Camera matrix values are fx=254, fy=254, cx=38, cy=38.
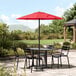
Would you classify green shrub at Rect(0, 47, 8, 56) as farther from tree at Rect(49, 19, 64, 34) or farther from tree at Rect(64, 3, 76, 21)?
tree at Rect(49, 19, 64, 34)

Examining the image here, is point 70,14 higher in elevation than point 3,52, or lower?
higher

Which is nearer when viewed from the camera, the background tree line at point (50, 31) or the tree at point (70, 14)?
the background tree line at point (50, 31)

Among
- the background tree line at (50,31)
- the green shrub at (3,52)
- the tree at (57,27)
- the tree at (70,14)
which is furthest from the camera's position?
the tree at (57,27)

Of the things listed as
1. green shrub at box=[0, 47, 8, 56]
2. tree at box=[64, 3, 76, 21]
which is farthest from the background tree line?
green shrub at box=[0, 47, 8, 56]

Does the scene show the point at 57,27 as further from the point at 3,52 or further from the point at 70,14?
the point at 3,52

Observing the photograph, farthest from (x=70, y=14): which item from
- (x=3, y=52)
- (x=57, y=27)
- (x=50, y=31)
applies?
(x=3, y=52)

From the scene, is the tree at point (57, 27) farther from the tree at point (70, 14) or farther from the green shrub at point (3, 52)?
the green shrub at point (3, 52)

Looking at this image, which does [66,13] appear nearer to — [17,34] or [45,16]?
[17,34]

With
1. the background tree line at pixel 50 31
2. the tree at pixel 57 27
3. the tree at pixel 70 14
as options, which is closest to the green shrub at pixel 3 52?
the background tree line at pixel 50 31

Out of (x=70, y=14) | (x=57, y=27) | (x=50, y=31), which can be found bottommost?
(x=50, y=31)

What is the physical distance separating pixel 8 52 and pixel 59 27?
3071cm

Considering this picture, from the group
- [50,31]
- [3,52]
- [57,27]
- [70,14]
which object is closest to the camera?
[3,52]

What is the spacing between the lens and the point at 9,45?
16625mm

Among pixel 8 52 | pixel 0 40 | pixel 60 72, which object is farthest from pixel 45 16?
pixel 0 40
